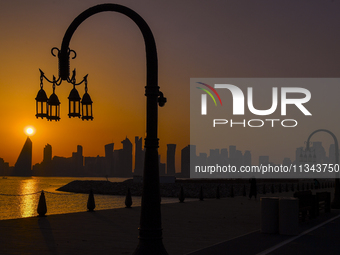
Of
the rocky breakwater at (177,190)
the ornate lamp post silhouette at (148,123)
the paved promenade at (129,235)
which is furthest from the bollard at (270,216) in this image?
the rocky breakwater at (177,190)

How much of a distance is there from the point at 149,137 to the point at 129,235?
6.04 metres

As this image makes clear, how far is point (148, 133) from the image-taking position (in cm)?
965

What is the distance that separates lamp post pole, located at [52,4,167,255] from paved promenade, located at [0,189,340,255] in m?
2.21

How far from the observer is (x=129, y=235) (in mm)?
14664

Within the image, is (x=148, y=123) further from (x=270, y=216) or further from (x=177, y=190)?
(x=177, y=190)

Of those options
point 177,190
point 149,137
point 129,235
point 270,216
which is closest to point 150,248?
point 149,137

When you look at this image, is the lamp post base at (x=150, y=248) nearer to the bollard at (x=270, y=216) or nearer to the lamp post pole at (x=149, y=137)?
the lamp post pole at (x=149, y=137)

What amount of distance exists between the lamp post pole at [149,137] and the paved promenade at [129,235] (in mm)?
2213

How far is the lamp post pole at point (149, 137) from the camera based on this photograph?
30.5 ft

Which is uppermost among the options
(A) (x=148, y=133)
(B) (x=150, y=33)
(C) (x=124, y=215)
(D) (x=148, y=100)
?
(B) (x=150, y=33)

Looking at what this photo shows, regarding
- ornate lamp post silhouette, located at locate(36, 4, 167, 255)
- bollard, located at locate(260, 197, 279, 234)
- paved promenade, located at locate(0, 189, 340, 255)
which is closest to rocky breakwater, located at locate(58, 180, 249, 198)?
paved promenade, located at locate(0, 189, 340, 255)

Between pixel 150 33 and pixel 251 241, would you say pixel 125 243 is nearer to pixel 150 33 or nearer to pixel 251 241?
pixel 251 241

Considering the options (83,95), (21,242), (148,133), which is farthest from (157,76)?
(21,242)

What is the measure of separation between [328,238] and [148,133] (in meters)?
7.32
